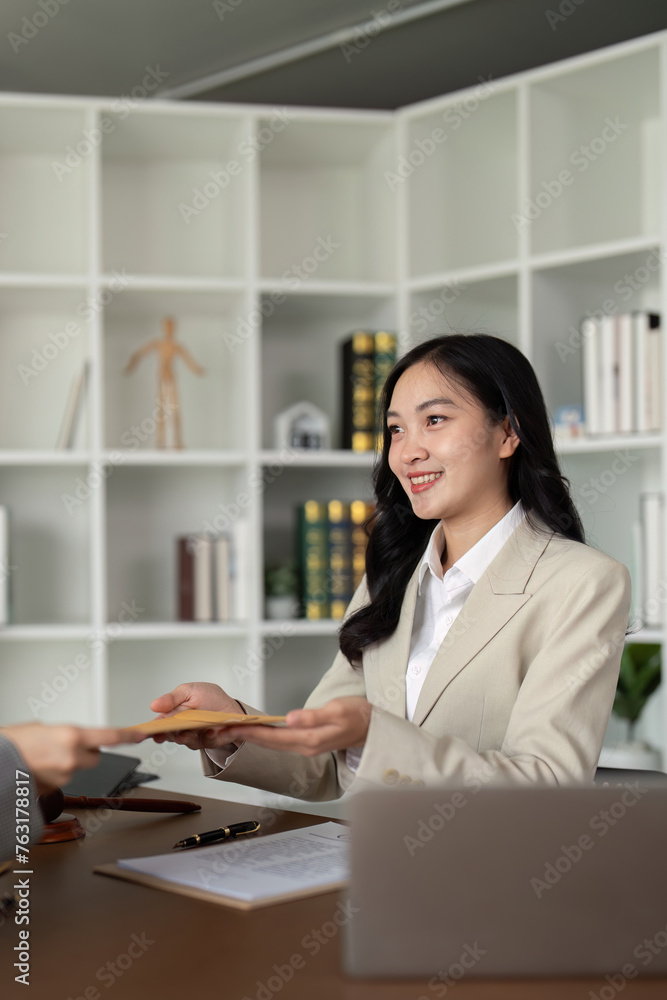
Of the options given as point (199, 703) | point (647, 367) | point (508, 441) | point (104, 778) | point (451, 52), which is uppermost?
point (451, 52)

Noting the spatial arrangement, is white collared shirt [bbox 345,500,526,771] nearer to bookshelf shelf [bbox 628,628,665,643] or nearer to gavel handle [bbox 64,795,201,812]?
gavel handle [bbox 64,795,201,812]

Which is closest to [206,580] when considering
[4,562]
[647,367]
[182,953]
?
[4,562]

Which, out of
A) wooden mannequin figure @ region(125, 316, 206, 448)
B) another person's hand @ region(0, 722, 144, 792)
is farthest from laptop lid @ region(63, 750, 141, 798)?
wooden mannequin figure @ region(125, 316, 206, 448)

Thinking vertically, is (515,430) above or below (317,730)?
above

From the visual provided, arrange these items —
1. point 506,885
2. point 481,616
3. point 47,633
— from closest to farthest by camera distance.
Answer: point 506,885
point 481,616
point 47,633

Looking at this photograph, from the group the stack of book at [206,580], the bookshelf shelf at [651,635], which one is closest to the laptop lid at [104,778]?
the stack of book at [206,580]

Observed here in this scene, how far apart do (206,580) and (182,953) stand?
2304 millimetres

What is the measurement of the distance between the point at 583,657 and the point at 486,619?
19 centimetres

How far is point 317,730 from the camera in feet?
3.90

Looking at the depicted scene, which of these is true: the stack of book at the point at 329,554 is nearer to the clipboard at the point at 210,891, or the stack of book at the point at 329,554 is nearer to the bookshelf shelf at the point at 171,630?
the bookshelf shelf at the point at 171,630

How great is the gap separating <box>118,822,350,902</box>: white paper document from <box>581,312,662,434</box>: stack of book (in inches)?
75.1

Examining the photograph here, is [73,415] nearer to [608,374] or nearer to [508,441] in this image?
[608,374]

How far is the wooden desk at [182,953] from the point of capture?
784mm

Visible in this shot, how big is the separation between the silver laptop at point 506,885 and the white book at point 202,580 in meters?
2.39
